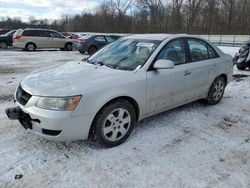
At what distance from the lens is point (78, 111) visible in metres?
3.13

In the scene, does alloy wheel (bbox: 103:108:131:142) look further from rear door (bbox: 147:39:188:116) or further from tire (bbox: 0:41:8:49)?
tire (bbox: 0:41:8:49)

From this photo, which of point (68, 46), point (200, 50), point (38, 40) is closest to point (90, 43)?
point (68, 46)

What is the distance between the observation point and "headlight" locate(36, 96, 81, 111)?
3.09 m

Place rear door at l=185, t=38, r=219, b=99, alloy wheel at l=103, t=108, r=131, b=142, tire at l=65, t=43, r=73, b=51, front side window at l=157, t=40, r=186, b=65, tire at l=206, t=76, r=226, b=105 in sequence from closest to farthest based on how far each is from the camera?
alloy wheel at l=103, t=108, r=131, b=142 → front side window at l=157, t=40, r=186, b=65 → rear door at l=185, t=38, r=219, b=99 → tire at l=206, t=76, r=226, b=105 → tire at l=65, t=43, r=73, b=51

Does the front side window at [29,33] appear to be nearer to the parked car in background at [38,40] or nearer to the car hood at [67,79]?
the parked car in background at [38,40]

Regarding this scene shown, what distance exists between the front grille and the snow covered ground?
2.11 ft

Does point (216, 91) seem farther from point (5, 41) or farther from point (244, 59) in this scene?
point (5, 41)

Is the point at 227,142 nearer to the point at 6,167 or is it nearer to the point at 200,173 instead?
the point at 200,173

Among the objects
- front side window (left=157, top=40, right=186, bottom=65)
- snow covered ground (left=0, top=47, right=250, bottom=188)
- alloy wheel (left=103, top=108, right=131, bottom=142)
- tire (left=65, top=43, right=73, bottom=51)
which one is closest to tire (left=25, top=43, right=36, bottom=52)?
tire (left=65, top=43, right=73, bottom=51)

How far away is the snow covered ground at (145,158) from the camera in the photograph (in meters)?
2.91

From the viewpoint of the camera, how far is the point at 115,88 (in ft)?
11.2

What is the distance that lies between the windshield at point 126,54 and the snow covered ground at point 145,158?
110cm

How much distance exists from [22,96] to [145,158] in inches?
72.3

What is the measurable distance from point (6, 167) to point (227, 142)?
307 cm
